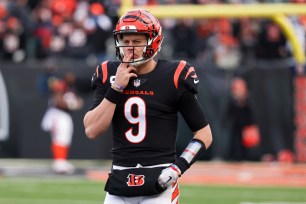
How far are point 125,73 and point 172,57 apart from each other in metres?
10.2

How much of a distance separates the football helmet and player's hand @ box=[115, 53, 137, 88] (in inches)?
1.1

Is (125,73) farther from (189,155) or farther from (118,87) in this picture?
(189,155)

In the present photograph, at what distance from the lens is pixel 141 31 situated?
475 cm

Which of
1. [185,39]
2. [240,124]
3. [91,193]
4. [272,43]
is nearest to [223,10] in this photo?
[240,124]

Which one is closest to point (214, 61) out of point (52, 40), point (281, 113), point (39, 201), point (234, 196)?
point (281, 113)

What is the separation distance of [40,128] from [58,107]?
1.61 meters

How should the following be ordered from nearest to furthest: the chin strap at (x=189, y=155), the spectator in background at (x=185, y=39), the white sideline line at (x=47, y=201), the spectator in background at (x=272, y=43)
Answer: the chin strap at (x=189, y=155)
the white sideline line at (x=47, y=201)
the spectator in background at (x=272, y=43)
the spectator in background at (x=185, y=39)

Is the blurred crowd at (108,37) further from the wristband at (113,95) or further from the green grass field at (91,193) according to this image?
the wristband at (113,95)

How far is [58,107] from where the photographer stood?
1317 centimetres

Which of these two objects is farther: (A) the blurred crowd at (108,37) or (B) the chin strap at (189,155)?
(A) the blurred crowd at (108,37)

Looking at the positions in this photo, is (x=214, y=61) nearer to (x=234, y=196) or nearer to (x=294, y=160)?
(x=294, y=160)

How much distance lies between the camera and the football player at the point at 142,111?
4742 mm

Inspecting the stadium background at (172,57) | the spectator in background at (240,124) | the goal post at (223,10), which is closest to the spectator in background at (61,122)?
the stadium background at (172,57)

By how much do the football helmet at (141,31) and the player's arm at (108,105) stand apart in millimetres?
63
